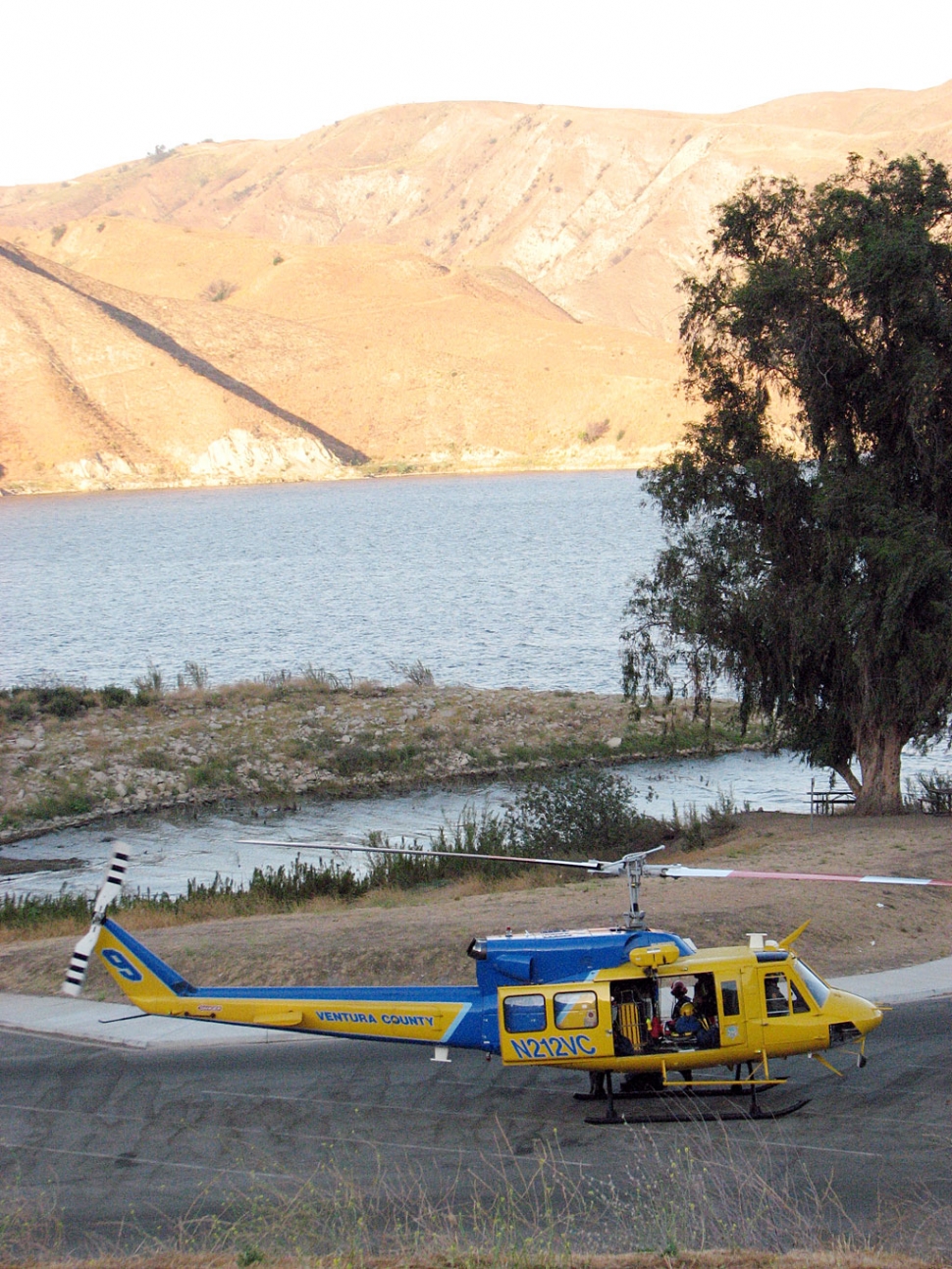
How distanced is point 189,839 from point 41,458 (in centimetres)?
13450

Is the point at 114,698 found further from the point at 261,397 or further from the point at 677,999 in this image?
the point at 261,397

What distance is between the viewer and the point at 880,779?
26.0 meters

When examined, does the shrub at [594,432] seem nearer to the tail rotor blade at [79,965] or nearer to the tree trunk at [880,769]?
the tree trunk at [880,769]

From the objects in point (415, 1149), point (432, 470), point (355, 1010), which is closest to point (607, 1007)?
point (415, 1149)

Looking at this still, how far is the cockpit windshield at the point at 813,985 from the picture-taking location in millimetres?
12000

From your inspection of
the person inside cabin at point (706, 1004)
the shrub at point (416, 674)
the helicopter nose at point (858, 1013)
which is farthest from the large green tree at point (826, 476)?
the shrub at point (416, 674)

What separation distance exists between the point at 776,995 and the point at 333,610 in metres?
59.8

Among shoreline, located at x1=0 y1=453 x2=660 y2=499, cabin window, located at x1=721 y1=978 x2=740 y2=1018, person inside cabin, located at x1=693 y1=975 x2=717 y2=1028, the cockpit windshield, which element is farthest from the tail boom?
shoreline, located at x1=0 y1=453 x2=660 y2=499

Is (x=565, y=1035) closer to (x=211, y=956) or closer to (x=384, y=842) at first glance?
(x=211, y=956)

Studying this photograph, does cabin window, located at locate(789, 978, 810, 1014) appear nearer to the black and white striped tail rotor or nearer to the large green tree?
the black and white striped tail rotor

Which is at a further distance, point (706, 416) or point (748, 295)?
point (706, 416)

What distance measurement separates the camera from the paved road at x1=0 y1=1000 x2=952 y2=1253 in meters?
Result: 10.4

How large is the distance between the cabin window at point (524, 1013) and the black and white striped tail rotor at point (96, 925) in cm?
364

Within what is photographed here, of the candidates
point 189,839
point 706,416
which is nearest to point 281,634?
point 189,839
